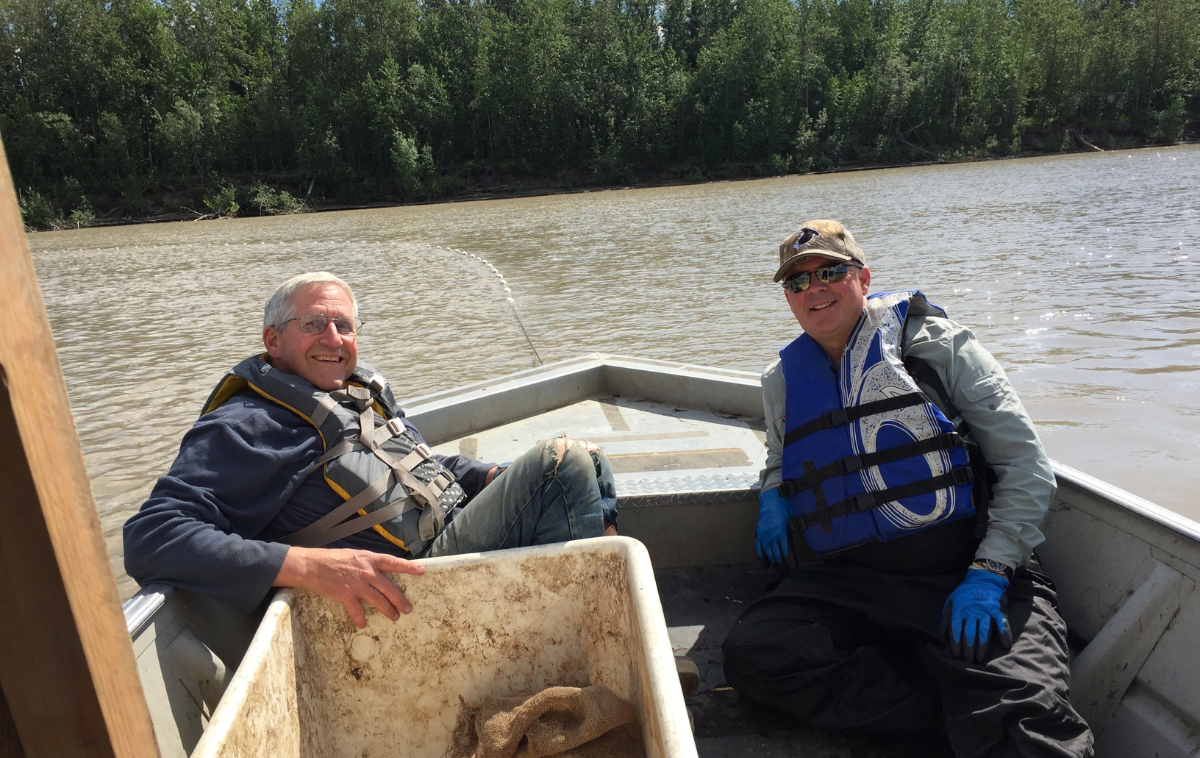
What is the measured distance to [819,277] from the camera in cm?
225

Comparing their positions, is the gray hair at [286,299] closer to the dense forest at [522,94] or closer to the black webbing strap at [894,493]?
the black webbing strap at [894,493]

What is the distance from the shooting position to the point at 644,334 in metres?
9.27

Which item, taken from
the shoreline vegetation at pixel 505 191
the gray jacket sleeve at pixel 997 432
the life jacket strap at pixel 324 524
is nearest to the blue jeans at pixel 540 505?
the life jacket strap at pixel 324 524

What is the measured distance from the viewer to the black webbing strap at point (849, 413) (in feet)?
6.93

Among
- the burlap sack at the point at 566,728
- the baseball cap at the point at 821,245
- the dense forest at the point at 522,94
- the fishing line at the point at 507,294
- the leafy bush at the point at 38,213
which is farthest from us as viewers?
the dense forest at the point at 522,94

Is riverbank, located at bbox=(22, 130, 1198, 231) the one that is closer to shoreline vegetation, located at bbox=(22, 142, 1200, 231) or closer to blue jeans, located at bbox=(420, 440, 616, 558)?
shoreline vegetation, located at bbox=(22, 142, 1200, 231)

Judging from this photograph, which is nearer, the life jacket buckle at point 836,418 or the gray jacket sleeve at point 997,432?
the gray jacket sleeve at point 997,432

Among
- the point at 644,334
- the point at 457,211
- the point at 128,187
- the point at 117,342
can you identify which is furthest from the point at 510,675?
the point at 128,187

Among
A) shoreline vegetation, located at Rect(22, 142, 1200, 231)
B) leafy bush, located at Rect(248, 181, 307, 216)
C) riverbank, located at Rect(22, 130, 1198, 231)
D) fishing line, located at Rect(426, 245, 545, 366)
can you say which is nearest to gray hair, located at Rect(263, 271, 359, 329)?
fishing line, located at Rect(426, 245, 545, 366)

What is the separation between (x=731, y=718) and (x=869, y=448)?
0.82 meters

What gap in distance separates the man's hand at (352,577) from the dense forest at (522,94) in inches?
1762

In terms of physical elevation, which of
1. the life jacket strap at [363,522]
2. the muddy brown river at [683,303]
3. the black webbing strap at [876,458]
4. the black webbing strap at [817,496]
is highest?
the life jacket strap at [363,522]

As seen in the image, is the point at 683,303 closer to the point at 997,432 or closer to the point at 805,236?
the point at 805,236

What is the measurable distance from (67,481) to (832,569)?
1.94 meters
